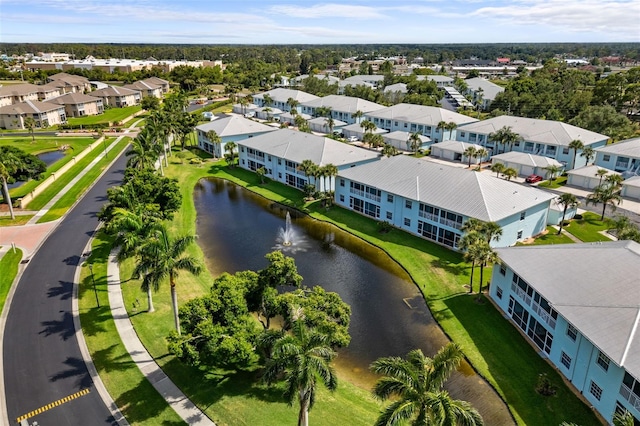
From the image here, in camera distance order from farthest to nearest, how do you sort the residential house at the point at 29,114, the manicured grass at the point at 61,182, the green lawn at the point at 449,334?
the residential house at the point at 29,114 < the manicured grass at the point at 61,182 < the green lawn at the point at 449,334

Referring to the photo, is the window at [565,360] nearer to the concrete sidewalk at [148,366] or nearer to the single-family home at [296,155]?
the concrete sidewalk at [148,366]

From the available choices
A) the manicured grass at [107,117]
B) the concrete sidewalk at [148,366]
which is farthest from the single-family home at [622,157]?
the manicured grass at [107,117]

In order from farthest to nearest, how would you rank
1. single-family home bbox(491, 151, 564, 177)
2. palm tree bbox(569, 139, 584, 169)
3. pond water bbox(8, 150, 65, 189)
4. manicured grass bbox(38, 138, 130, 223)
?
pond water bbox(8, 150, 65, 189) < single-family home bbox(491, 151, 564, 177) < palm tree bbox(569, 139, 584, 169) < manicured grass bbox(38, 138, 130, 223)

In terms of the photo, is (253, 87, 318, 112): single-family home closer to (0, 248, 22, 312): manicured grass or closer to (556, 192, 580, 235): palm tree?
(556, 192, 580, 235): palm tree

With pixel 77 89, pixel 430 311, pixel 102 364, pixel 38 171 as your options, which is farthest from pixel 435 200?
pixel 77 89

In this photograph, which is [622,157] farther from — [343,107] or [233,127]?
[233,127]

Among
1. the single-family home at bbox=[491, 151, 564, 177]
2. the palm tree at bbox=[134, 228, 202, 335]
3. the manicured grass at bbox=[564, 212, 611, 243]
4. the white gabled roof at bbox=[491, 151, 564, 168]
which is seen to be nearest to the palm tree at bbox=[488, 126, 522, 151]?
the white gabled roof at bbox=[491, 151, 564, 168]

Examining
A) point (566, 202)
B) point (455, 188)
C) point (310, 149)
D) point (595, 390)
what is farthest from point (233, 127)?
point (595, 390)
